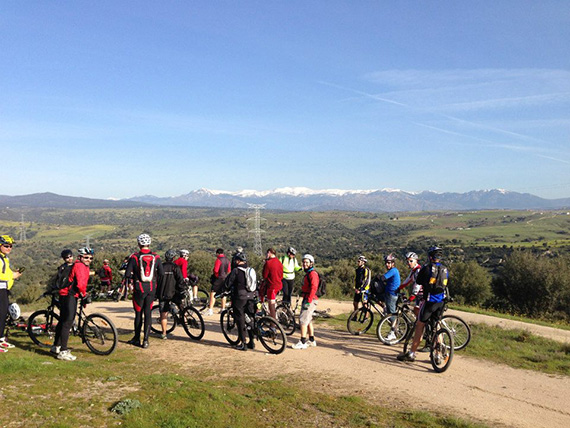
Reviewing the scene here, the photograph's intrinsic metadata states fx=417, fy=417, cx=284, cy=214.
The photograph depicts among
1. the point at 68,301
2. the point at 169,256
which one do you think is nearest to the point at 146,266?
the point at 169,256

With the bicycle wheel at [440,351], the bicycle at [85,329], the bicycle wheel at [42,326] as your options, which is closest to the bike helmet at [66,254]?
the bicycle at [85,329]

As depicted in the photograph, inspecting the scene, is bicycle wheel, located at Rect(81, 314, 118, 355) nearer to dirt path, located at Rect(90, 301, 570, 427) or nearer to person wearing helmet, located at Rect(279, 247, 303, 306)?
dirt path, located at Rect(90, 301, 570, 427)

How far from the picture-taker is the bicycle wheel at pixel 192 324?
11070 mm

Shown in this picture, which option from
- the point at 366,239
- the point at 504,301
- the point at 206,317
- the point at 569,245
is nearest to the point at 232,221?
the point at 366,239

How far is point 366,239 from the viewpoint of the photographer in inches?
5605

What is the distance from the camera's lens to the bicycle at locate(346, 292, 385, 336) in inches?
492

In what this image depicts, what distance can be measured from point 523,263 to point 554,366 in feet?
107

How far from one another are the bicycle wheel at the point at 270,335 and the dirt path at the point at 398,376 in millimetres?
217

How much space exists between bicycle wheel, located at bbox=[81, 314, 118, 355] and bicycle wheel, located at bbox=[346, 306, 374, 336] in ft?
22.4

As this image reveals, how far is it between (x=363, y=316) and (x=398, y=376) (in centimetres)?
410

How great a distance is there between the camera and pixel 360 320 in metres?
12.8

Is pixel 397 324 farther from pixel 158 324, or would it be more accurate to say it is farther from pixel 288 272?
pixel 158 324

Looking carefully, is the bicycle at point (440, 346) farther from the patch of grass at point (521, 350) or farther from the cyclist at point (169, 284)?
the cyclist at point (169, 284)

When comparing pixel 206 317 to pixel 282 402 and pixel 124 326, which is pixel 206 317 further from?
pixel 282 402
